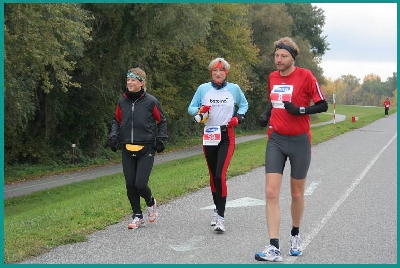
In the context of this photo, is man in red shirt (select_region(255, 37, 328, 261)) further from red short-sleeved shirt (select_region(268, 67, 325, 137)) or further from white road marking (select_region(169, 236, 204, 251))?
white road marking (select_region(169, 236, 204, 251))

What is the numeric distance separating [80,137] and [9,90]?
12966mm

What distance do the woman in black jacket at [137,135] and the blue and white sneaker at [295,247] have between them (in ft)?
7.33

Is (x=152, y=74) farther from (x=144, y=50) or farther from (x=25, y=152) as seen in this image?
(x=25, y=152)

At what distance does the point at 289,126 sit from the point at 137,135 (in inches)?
89.7

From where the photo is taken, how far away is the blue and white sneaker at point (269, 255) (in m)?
6.30

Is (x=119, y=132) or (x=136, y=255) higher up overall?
(x=119, y=132)

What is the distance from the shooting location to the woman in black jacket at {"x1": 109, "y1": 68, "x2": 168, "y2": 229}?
8133 millimetres

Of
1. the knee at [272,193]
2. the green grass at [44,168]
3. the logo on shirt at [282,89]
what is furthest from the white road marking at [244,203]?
the green grass at [44,168]

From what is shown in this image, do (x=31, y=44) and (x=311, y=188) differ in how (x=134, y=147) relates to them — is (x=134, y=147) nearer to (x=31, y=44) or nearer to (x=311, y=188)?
(x=311, y=188)

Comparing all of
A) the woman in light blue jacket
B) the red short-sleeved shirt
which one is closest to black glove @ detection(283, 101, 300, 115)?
the red short-sleeved shirt

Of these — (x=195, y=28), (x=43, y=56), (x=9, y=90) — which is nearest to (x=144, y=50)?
(x=195, y=28)

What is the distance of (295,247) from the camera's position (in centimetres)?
662

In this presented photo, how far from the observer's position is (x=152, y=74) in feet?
117

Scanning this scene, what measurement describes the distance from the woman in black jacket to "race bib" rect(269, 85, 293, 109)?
78.1 inches
